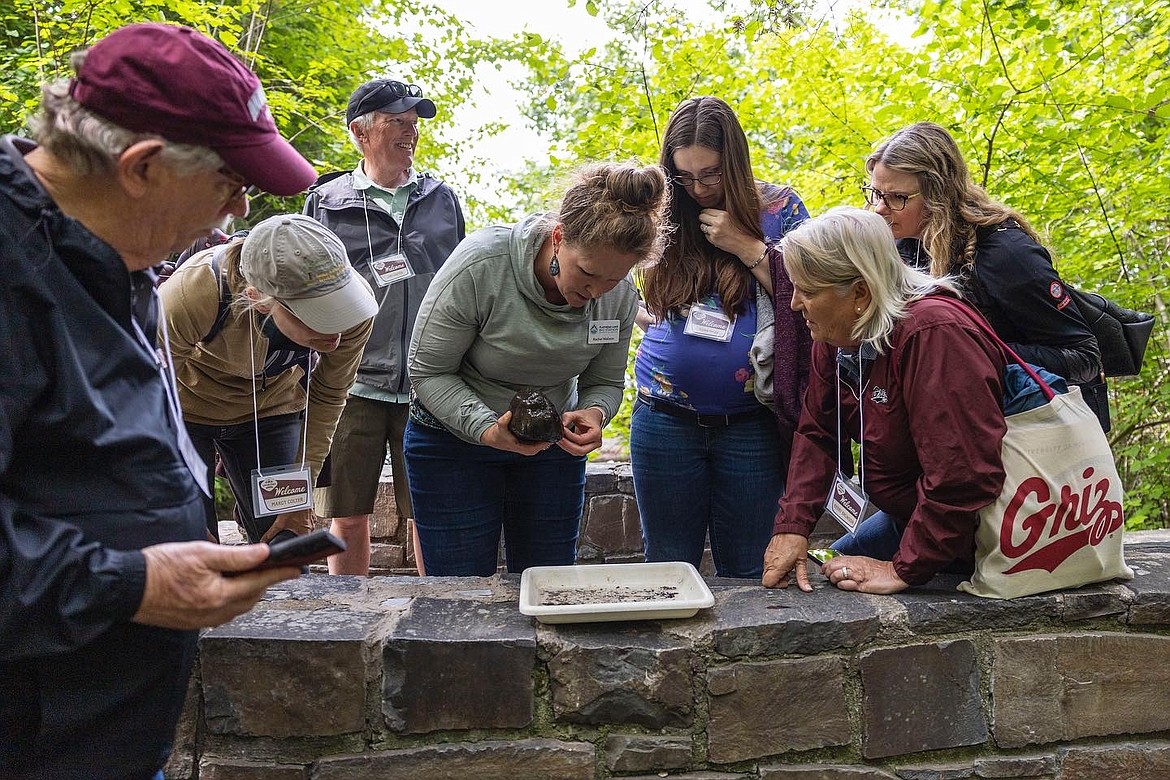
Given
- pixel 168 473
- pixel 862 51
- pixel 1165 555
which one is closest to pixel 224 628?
pixel 168 473

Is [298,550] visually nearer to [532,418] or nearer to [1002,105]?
[532,418]

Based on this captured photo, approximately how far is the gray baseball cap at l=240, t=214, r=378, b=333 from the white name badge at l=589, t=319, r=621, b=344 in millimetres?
589

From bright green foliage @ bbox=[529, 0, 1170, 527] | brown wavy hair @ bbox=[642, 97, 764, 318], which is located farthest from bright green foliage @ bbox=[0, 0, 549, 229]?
brown wavy hair @ bbox=[642, 97, 764, 318]

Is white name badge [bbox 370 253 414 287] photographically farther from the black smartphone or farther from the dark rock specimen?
the black smartphone

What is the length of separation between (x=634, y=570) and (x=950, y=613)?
0.71m

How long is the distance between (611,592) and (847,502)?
60 centimetres

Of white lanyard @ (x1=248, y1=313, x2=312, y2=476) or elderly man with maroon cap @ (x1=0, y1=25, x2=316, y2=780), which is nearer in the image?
elderly man with maroon cap @ (x1=0, y1=25, x2=316, y2=780)

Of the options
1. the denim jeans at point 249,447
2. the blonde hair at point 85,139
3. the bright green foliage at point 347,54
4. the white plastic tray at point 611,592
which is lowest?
the white plastic tray at point 611,592

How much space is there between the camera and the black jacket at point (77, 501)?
104cm

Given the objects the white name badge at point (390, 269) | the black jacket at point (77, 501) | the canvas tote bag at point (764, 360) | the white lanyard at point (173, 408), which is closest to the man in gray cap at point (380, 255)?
the white name badge at point (390, 269)

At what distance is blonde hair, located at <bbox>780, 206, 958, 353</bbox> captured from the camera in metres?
2.00

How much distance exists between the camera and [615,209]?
6.86 feet

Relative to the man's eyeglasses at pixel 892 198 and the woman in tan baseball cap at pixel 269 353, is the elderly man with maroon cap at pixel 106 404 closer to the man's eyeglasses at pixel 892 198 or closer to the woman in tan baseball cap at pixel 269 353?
the woman in tan baseball cap at pixel 269 353

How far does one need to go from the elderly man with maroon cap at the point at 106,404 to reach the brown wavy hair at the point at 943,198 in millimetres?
1765
